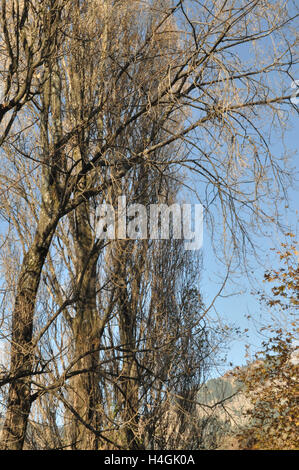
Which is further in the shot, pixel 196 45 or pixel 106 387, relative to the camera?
pixel 106 387

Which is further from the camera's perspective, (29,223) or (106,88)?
(29,223)

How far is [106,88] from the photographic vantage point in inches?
199

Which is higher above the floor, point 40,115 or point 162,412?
point 40,115

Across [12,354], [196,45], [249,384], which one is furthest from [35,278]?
[249,384]

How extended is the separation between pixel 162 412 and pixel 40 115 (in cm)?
356

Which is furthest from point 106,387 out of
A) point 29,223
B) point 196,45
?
point 196,45

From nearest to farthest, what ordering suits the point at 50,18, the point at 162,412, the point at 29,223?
the point at 50,18 → the point at 162,412 → the point at 29,223

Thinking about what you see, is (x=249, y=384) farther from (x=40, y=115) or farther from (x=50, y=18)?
(x=50, y=18)

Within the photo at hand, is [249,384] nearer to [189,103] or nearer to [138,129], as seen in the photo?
[138,129]

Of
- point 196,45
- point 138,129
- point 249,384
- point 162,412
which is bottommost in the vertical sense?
→ point 162,412
